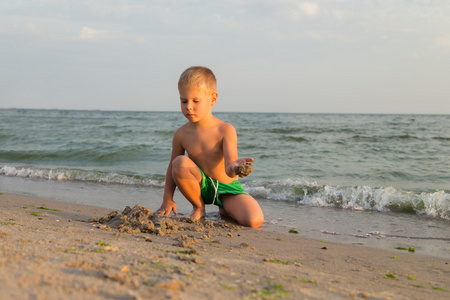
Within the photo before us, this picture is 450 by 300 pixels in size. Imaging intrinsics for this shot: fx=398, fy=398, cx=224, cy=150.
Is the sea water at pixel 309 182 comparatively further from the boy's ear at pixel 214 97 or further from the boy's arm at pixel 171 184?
the boy's ear at pixel 214 97

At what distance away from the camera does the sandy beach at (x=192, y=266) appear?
155 cm

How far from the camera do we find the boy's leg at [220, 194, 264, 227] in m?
3.86

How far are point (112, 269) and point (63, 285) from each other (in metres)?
0.29

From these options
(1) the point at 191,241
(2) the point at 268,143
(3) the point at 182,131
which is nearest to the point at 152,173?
(3) the point at 182,131

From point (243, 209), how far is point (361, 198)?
2.31 metres

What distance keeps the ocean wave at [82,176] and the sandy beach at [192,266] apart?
3.43 meters

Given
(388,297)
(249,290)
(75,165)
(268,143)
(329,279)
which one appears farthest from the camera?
(268,143)

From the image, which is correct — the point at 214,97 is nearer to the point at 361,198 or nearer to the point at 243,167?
the point at 243,167

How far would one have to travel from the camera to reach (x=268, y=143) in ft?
42.5

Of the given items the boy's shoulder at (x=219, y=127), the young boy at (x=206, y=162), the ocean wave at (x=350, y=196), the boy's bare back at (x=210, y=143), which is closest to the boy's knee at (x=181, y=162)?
the young boy at (x=206, y=162)

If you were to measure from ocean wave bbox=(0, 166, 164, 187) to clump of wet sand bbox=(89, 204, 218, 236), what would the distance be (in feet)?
10.5

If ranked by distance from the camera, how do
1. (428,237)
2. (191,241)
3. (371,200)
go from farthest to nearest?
(371,200) → (428,237) → (191,241)

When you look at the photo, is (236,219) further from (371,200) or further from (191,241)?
(371,200)

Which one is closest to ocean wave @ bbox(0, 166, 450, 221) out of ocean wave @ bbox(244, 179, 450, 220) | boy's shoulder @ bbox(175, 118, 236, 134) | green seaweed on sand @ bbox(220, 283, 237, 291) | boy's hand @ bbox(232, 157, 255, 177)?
ocean wave @ bbox(244, 179, 450, 220)
